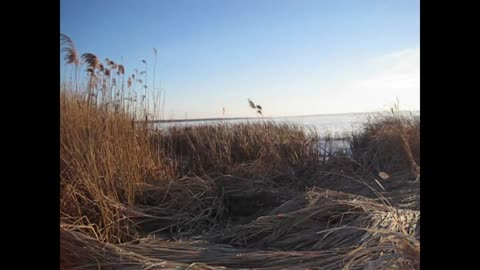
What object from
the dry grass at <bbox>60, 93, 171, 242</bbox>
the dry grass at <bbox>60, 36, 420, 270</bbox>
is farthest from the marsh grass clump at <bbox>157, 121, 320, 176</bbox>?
the dry grass at <bbox>60, 93, 171, 242</bbox>

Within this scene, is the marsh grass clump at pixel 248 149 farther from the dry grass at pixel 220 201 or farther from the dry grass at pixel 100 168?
the dry grass at pixel 100 168

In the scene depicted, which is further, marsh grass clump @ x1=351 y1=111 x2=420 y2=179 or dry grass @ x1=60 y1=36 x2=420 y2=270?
marsh grass clump @ x1=351 y1=111 x2=420 y2=179

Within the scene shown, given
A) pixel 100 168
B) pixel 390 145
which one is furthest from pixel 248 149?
pixel 100 168

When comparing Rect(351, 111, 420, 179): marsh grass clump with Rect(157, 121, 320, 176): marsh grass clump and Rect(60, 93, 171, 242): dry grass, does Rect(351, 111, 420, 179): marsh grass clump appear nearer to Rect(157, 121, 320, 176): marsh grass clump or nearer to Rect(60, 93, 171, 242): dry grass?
Rect(157, 121, 320, 176): marsh grass clump

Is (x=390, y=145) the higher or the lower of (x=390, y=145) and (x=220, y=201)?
the higher

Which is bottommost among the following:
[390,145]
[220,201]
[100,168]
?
[220,201]

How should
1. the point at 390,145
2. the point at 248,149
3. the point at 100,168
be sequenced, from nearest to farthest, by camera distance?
the point at 100,168 < the point at 390,145 < the point at 248,149

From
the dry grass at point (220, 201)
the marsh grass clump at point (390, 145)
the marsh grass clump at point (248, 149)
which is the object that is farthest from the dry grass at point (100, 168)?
the marsh grass clump at point (390, 145)

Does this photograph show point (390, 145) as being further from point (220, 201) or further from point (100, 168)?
point (100, 168)

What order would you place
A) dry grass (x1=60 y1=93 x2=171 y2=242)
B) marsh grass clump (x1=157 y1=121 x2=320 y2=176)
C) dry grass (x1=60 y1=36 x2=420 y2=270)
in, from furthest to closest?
marsh grass clump (x1=157 y1=121 x2=320 y2=176)
dry grass (x1=60 y1=93 x2=171 y2=242)
dry grass (x1=60 y1=36 x2=420 y2=270)

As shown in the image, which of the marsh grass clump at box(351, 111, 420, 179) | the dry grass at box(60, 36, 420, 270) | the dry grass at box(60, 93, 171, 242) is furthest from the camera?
the marsh grass clump at box(351, 111, 420, 179)
